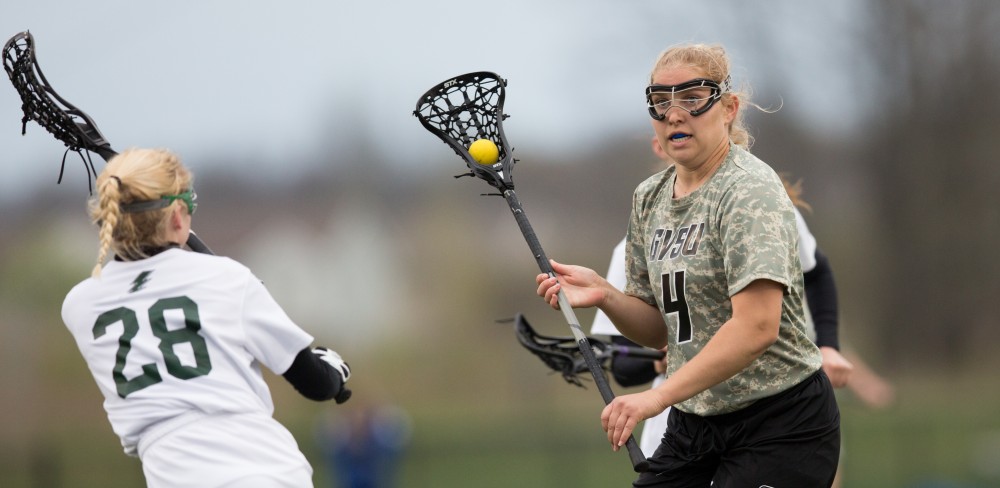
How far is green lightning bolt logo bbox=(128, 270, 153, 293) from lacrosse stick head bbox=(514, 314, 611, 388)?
1.57 m

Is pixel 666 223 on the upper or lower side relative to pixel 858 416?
upper

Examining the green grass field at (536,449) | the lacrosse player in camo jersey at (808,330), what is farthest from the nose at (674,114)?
the green grass field at (536,449)

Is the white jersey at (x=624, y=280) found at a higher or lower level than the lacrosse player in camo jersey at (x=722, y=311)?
lower

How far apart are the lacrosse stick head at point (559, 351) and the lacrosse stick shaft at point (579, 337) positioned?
2.46ft

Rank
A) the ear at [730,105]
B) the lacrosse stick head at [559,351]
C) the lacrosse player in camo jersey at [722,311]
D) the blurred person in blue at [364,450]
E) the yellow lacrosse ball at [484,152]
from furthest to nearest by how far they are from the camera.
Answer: the blurred person in blue at [364,450]
the lacrosse stick head at [559,351]
the yellow lacrosse ball at [484,152]
the ear at [730,105]
the lacrosse player in camo jersey at [722,311]

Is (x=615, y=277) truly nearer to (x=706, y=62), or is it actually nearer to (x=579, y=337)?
(x=579, y=337)

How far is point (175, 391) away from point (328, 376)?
1.68 ft

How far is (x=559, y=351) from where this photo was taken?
15.1 ft

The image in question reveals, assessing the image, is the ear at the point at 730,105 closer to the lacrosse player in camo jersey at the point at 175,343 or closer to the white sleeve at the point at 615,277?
the white sleeve at the point at 615,277

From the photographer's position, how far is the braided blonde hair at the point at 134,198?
11.3 feet

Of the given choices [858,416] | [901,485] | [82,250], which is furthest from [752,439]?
[858,416]

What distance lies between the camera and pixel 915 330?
23.7m

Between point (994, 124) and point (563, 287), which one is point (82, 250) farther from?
point (994, 124)

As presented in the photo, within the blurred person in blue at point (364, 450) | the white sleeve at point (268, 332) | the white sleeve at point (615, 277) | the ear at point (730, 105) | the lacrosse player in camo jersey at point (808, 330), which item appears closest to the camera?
the white sleeve at point (268, 332)
